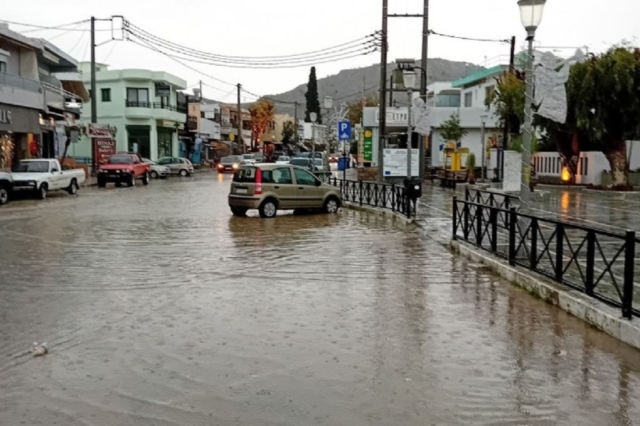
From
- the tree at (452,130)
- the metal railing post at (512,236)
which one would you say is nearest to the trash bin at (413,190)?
the metal railing post at (512,236)

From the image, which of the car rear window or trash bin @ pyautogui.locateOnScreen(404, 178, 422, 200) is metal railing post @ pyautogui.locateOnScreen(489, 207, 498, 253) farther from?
the car rear window

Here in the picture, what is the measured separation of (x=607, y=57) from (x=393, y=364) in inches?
1135

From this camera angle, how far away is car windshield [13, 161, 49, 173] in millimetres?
28244

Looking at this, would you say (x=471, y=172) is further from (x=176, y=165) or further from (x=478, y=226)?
(x=176, y=165)

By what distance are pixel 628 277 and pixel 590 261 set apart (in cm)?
92

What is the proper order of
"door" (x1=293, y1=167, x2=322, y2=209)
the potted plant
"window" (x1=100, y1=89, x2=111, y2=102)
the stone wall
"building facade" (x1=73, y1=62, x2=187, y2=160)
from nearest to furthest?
"door" (x1=293, y1=167, x2=322, y2=209) < the potted plant < the stone wall < "building facade" (x1=73, y1=62, x2=187, y2=160) < "window" (x1=100, y1=89, x2=111, y2=102)

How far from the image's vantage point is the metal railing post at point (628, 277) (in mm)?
7117

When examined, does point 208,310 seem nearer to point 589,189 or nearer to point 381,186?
point 381,186

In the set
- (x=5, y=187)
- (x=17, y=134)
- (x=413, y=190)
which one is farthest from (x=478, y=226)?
(x=17, y=134)

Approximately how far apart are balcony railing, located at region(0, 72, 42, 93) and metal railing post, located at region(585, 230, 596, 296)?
94.2 ft

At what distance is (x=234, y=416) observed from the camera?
16.2ft

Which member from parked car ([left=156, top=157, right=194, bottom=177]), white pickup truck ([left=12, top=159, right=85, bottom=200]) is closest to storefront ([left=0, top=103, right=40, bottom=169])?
white pickup truck ([left=12, top=159, right=85, bottom=200])

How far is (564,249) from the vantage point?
35.0 ft

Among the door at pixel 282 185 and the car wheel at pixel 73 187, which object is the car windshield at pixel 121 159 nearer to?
the car wheel at pixel 73 187
